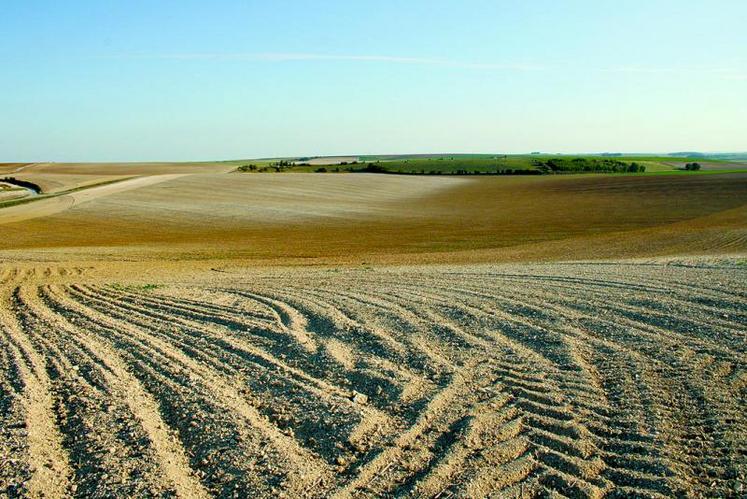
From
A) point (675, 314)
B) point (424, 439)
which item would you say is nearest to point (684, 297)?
point (675, 314)

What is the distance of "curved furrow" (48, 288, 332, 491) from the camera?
5.79 metres

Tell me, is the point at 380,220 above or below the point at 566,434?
below

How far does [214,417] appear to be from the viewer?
689 cm

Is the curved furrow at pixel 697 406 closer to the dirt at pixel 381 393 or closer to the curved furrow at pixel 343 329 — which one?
the dirt at pixel 381 393

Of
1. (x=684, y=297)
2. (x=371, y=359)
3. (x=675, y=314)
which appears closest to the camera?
(x=371, y=359)

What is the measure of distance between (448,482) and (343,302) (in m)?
7.13

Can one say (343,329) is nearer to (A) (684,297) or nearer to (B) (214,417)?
(B) (214,417)

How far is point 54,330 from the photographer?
1051cm

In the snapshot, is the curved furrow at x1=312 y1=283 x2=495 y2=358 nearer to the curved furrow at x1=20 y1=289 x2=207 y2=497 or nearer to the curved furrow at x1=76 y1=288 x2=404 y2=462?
the curved furrow at x1=76 y1=288 x2=404 y2=462

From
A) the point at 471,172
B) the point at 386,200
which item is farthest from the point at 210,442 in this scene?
the point at 471,172

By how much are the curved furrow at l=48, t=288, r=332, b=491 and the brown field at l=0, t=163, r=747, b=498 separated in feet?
0.08

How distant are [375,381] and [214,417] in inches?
76.6

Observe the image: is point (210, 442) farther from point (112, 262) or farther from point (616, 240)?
point (616, 240)

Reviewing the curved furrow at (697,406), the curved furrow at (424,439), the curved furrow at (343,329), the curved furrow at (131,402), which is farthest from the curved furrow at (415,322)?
the curved furrow at (131,402)
